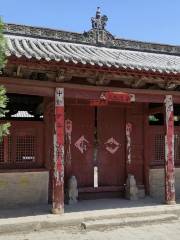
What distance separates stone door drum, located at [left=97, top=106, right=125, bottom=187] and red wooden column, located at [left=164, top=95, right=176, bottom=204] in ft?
5.40

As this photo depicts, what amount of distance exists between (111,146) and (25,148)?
2459 mm

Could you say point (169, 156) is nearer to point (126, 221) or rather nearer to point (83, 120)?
point (126, 221)

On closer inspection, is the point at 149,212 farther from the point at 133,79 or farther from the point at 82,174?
the point at 133,79

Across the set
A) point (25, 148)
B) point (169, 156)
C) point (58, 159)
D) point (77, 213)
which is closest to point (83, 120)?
point (25, 148)

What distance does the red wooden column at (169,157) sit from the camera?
977cm

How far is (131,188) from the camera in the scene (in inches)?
423

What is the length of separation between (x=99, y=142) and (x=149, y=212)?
2.63m

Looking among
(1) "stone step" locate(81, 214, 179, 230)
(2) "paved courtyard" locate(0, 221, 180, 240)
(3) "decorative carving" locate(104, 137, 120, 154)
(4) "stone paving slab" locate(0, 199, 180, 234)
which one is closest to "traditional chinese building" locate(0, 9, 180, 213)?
(3) "decorative carving" locate(104, 137, 120, 154)

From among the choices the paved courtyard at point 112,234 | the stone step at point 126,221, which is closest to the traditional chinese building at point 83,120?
the stone step at point 126,221

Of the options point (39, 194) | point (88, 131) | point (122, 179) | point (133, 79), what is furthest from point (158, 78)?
point (39, 194)

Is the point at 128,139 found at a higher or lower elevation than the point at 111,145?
higher

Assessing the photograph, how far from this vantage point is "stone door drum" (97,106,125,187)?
36.1ft

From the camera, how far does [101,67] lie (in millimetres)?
8406

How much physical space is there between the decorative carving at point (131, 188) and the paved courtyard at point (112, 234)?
2.38m
